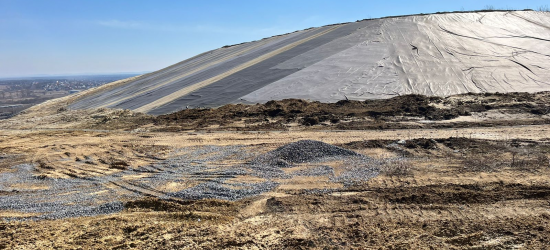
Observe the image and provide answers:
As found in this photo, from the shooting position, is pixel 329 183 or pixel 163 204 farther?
pixel 329 183

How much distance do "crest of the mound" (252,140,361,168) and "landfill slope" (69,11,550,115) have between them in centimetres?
737

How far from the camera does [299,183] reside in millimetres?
7703

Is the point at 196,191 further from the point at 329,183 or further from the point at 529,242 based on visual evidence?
the point at 529,242

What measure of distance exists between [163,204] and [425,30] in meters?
21.8

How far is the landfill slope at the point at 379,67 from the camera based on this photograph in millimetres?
17266

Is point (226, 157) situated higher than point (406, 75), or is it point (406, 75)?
point (406, 75)

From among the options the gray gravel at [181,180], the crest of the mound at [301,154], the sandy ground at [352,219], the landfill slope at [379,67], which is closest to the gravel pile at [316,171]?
the gray gravel at [181,180]

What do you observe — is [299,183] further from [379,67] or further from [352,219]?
[379,67]

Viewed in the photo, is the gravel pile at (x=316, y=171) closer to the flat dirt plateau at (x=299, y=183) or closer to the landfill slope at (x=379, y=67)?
the flat dirt plateau at (x=299, y=183)

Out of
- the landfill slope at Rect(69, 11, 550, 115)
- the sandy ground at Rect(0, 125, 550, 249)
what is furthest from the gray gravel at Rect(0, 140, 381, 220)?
the landfill slope at Rect(69, 11, 550, 115)

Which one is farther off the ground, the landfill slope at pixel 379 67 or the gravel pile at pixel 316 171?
the landfill slope at pixel 379 67

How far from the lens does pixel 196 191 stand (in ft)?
24.5

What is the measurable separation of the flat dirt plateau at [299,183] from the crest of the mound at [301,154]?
0.04m

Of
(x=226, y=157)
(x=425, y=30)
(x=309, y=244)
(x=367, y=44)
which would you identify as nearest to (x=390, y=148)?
(x=226, y=157)
